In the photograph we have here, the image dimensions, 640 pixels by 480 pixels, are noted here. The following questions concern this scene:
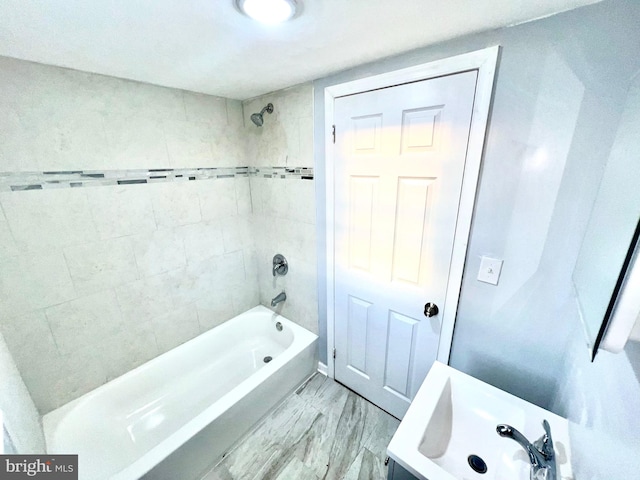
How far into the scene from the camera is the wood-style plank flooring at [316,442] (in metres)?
1.37

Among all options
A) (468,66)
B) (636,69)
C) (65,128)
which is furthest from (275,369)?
(636,69)

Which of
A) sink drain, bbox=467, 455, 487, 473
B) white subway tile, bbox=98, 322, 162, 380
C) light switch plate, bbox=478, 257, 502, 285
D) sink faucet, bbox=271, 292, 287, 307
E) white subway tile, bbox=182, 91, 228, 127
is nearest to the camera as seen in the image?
sink drain, bbox=467, 455, 487, 473

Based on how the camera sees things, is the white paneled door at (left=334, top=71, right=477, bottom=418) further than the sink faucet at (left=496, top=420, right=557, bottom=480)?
Yes

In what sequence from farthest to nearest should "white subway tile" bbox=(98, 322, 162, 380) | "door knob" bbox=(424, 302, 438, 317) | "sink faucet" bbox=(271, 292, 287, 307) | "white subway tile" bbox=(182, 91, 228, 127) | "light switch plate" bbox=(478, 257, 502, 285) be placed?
"sink faucet" bbox=(271, 292, 287, 307) → "white subway tile" bbox=(182, 91, 228, 127) → "white subway tile" bbox=(98, 322, 162, 380) → "door knob" bbox=(424, 302, 438, 317) → "light switch plate" bbox=(478, 257, 502, 285)

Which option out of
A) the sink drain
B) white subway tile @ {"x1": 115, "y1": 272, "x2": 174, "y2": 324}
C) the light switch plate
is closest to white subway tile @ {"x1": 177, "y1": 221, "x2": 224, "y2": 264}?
white subway tile @ {"x1": 115, "y1": 272, "x2": 174, "y2": 324}

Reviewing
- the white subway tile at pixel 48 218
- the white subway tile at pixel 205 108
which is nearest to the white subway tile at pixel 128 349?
the white subway tile at pixel 48 218

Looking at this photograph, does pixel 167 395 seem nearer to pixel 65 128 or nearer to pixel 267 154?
pixel 65 128

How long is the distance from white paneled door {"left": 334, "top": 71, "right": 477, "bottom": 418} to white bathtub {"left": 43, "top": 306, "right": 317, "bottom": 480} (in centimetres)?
62

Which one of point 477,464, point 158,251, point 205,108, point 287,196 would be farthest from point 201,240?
point 477,464

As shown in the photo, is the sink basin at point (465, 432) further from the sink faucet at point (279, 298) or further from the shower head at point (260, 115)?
the shower head at point (260, 115)

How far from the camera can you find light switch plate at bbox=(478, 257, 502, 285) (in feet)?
3.55

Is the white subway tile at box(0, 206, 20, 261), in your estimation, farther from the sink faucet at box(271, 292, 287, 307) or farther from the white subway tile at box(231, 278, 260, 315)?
the sink faucet at box(271, 292, 287, 307)

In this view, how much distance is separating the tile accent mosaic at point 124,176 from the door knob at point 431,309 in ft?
3.50

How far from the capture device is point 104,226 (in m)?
1.43
